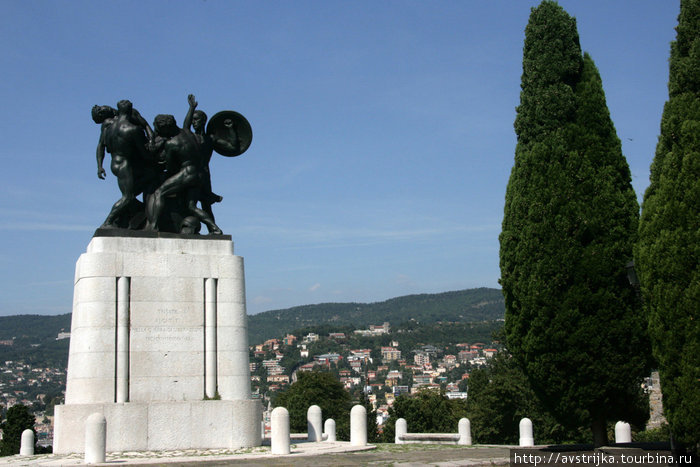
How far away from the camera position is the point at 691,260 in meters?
11.9

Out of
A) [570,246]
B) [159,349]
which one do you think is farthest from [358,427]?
[570,246]

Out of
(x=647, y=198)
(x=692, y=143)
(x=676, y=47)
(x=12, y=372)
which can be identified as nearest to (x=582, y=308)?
(x=647, y=198)

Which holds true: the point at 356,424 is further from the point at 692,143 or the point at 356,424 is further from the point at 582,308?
the point at 692,143

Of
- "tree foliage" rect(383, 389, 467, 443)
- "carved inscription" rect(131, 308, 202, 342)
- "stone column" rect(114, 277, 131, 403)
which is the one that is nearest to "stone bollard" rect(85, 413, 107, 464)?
"stone column" rect(114, 277, 131, 403)

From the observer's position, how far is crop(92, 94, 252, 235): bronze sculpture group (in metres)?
20.0

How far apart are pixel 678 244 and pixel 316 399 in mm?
51586

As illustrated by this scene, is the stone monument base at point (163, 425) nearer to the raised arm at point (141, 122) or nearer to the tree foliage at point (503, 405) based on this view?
the raised arm at point (141, 122)

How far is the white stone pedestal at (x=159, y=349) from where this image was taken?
58.9 ft

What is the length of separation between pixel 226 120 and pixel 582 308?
11.9 m

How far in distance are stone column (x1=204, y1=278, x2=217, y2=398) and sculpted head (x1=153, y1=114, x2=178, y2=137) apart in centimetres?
425

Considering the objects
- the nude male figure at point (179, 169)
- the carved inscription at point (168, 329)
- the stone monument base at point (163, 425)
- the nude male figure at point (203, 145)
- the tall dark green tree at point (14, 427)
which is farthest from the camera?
the tall dark green tree at point (14, 427)

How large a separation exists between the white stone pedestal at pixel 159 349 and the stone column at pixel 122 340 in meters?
0.02

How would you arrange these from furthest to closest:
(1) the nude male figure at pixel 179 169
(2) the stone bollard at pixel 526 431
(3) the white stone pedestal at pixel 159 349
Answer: (2) the stone bollard at pixel 526 431 → (1) the nude male figure at pixel 179 169 → (3) the white stone pedestal at pixel 159 349

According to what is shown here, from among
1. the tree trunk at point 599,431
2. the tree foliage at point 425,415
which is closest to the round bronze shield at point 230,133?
the tree trunk at point 599,431
